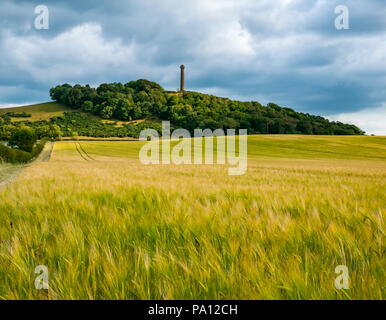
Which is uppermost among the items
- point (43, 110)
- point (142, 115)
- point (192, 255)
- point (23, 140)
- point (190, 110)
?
point (43, 110)

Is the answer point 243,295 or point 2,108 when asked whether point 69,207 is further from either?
point 2,108

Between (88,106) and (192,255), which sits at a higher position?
(88,106)

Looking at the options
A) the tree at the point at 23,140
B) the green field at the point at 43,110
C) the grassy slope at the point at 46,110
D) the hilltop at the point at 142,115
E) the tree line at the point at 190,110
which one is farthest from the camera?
the green field at the point at 43,110

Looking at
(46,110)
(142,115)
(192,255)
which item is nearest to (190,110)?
(142,115)

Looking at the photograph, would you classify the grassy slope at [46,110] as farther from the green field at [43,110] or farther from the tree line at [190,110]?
the tree line at [190,110]

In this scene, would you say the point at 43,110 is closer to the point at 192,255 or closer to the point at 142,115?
the point at 142,115

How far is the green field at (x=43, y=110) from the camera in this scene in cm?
11969

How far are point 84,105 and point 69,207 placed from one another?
143677mm

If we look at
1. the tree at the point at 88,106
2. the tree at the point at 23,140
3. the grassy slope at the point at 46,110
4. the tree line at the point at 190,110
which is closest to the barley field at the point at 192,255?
the tree at the point at 23,140

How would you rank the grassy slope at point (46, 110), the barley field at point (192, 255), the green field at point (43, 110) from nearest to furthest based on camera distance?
the barley field at point (192, 255)
the grassy slope at point (46, 110)
the green field at point (43, 110)

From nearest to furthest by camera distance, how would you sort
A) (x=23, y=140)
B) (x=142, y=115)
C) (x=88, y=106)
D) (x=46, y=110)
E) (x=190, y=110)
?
(x=23, y=140), (x=190, y=110), (x=142, y=115), (x=88, y=106), (x=46, y=110)

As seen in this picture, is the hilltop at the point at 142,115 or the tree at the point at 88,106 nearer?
the hilltop at the point at 142,115

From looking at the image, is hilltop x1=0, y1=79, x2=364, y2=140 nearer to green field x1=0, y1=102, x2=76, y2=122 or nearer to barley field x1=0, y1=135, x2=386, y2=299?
green field x1=0, y1=102, x2=76, y2=122

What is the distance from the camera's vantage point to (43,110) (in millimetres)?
131875
